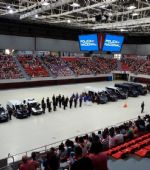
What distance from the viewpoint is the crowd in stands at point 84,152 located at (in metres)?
3.69

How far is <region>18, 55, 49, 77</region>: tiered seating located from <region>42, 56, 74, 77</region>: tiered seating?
1.49m

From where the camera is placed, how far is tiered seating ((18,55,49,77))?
107 feet

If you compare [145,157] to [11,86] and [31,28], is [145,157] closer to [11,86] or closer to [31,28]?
[11,86]

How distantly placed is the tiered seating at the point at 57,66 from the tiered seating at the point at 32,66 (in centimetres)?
149

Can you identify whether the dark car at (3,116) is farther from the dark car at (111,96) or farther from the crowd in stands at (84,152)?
the dark car at (111,96)

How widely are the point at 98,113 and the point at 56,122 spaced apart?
4.13 metres

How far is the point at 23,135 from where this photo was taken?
12797 millimetres

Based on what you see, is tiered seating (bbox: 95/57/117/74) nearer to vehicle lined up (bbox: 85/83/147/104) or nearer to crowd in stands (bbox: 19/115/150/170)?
vehicle lined up (bbox: 85/83/147/104)

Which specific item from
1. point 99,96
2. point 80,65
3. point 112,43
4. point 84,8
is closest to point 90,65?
point 80,65

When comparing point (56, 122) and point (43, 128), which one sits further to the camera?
point (56, 122)

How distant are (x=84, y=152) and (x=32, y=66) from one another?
27.4 meters

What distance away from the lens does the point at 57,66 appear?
36.4m

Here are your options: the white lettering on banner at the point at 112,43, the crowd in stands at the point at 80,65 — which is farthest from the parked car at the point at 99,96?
the crowd in stands at the point at 80,65

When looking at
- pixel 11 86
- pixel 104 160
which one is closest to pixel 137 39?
pixel 11 86
